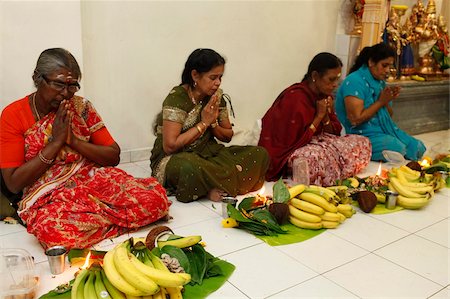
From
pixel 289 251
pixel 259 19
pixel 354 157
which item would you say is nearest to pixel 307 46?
pixel 259 19

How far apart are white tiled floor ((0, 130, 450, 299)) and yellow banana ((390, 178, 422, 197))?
0.14 m

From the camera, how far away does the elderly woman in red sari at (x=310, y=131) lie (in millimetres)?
3738

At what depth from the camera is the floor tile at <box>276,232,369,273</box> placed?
8.16 feet

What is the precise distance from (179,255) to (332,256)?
92 cm

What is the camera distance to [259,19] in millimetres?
4906

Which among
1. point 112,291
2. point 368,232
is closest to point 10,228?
point 112,291

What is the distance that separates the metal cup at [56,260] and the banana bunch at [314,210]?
1.43 m

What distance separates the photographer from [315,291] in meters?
2.21

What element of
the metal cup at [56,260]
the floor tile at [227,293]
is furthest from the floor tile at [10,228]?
the floor tile at [227,293]

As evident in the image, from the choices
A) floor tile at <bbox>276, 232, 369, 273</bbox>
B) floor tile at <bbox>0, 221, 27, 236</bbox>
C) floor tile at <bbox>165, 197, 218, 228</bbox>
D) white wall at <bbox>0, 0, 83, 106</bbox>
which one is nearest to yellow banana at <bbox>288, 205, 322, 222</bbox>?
floor tile at <bbox>276, 232, 369, 273</bbox>

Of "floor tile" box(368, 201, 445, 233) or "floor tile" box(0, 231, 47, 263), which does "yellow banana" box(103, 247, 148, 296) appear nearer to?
"floor tile" box(0, 231, 47, 263)

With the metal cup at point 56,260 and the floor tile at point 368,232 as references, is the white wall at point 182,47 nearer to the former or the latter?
the metal cup at point 56,260

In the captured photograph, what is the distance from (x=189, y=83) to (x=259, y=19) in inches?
76.0

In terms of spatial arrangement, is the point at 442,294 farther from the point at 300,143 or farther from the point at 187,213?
the point at 300,143
